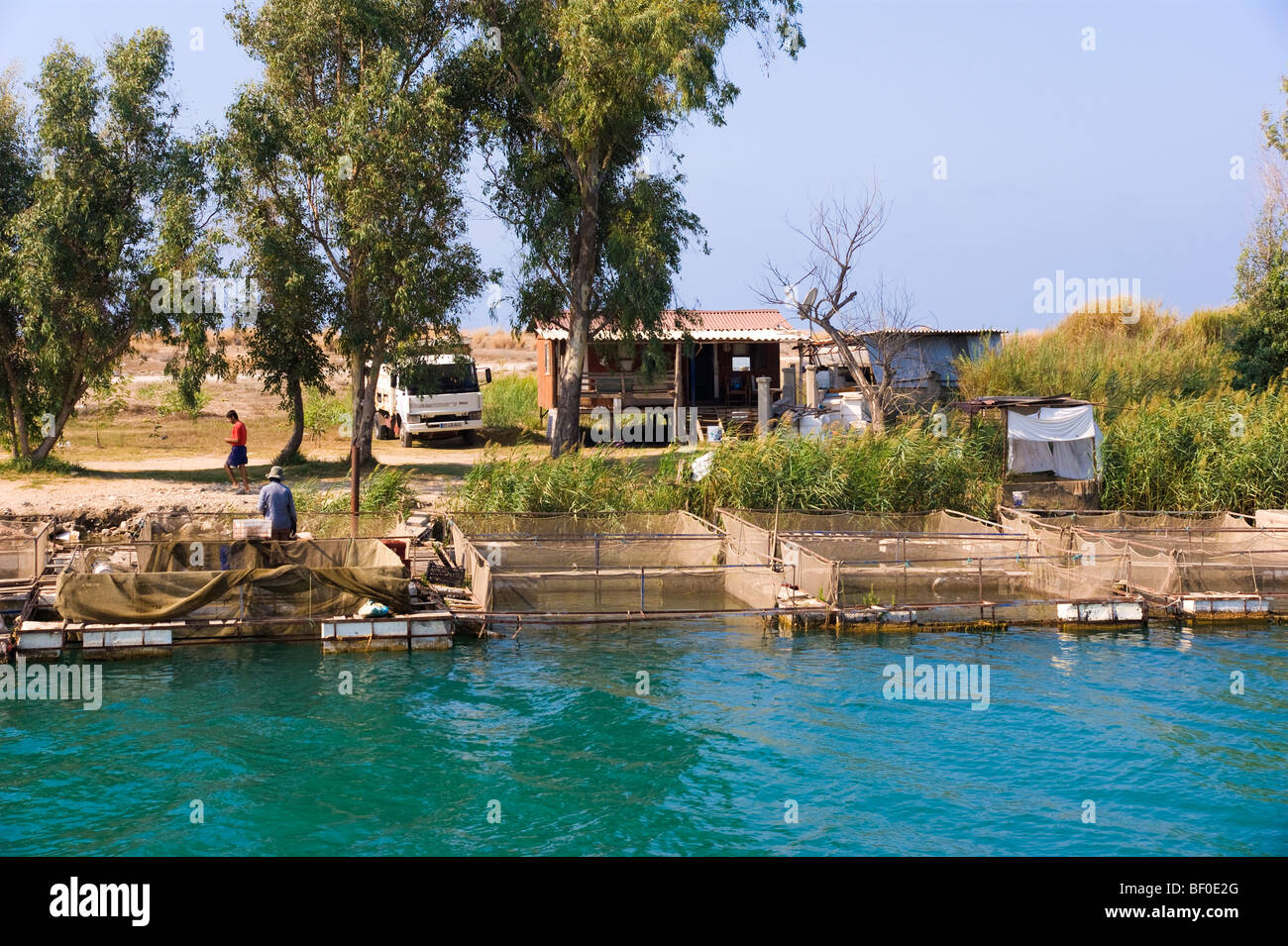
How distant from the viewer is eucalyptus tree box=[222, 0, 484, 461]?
987 inches

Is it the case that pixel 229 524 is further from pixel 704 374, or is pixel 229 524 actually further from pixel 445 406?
pixel 704 374

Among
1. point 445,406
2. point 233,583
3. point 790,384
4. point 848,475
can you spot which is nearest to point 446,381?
point 445,406

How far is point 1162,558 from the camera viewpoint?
18.0 m

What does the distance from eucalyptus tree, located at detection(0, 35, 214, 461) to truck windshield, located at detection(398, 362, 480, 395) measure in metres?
5.66

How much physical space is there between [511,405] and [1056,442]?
19.6 m

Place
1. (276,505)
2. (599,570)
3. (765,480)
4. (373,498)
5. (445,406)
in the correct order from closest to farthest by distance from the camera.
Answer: (276,505), (599,570), (373,498), (765,480), (445,406)

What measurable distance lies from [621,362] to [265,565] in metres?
19.9

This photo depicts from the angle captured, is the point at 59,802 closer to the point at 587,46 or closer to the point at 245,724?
the point at 245,724

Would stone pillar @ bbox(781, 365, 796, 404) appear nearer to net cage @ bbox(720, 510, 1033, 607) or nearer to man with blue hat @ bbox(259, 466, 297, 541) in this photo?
net cage @ bbox(720, 510, 1033, 607)

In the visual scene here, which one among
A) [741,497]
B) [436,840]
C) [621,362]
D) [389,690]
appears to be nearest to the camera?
[436,840]

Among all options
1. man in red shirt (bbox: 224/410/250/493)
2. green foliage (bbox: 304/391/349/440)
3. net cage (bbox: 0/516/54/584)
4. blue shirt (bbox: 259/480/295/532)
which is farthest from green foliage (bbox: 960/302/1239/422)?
net cage (bbox: 0/516/54/584)
